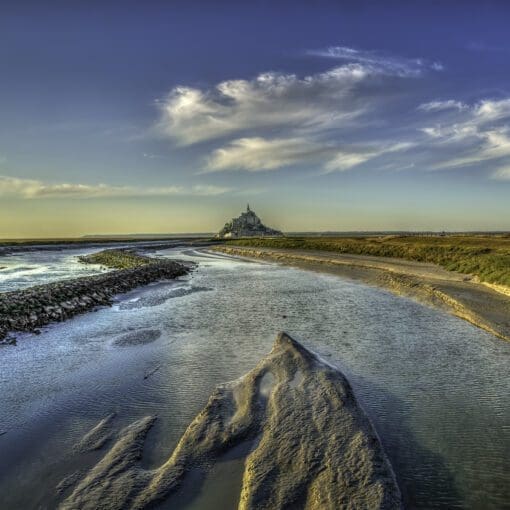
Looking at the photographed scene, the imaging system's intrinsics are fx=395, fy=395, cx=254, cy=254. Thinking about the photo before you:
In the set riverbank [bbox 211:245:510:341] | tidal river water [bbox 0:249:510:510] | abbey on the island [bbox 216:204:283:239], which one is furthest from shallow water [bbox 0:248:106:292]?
abbey on the island [bbox 216:204:283:239]

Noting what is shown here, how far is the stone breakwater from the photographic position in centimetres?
1579

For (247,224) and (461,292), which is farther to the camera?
(247,224)

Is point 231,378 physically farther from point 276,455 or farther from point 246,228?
point 246,228

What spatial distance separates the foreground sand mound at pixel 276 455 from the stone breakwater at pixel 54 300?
10.1 metres

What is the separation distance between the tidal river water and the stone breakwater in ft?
2.80

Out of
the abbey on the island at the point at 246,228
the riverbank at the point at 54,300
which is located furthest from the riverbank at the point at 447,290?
the abbey on the island at the point at 246,228

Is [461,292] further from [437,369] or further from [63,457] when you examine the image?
[63,457]

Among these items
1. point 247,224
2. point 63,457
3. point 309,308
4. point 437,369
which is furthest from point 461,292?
point 247,224

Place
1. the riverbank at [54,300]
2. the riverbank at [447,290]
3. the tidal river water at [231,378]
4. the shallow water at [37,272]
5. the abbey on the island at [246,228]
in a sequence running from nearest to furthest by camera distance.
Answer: the tidal river water at [231,378] → the riverbank at [54,300] → the riverbank at [447,290] → the shallow water at [37,272] → the abbey on the island at [246,228]

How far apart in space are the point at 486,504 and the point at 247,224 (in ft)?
597

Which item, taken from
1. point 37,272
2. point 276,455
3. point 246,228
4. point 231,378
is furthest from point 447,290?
point 246,228

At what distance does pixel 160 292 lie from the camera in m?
26.6

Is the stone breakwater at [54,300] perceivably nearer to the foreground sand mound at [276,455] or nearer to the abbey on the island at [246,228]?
the foreground sand mound at [276,455]

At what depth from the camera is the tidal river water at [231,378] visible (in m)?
6.03
